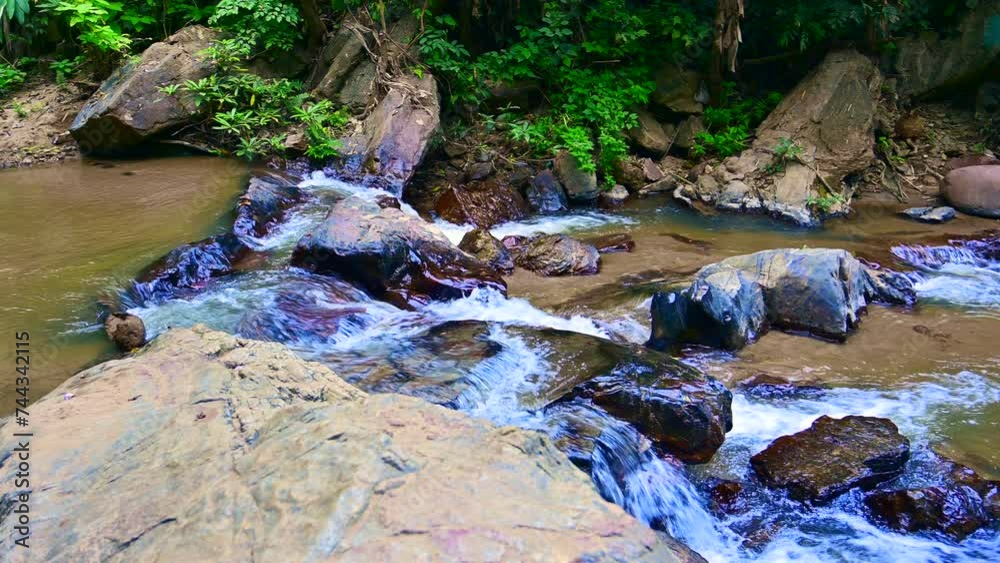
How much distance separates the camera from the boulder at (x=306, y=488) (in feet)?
5.74

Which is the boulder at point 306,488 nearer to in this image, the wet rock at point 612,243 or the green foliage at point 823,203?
the wet rock at point 612,243

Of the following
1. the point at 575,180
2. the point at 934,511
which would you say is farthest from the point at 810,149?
the point at 934,511

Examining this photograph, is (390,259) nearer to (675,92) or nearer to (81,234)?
(81,234)

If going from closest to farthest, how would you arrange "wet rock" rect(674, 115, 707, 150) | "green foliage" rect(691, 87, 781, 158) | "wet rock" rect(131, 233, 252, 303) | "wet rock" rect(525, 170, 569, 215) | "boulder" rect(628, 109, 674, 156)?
"wet rock" rect(131, 233, 252, 303)
"wet rock" rect(525, 170, 569, 215)
"green foliage" rect(691, 87, 781, 158)
"boulder" rect(628, 109, 674, 156)
"wet rock" rect(674, 115, 707, 150)

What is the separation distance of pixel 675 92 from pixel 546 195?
113 inches

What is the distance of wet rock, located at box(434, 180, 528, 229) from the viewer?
8.34m

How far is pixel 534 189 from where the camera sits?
30.1 feet

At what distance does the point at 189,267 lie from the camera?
19.2 ft

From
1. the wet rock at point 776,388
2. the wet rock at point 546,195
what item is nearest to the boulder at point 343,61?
the wet rock at point 546,195

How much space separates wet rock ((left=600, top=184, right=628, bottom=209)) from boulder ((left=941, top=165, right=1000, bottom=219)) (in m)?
4.20

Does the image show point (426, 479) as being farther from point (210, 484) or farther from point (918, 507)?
point (918, 507)

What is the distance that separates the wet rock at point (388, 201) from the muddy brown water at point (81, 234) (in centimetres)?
151

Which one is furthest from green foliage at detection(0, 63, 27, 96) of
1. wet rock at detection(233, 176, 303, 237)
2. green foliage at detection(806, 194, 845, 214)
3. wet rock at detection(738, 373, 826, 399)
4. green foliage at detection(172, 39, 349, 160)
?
green foliage at detection(806, 194, 845, 214)

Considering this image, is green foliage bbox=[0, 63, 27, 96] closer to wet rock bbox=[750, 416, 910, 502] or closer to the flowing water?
the flowing water
